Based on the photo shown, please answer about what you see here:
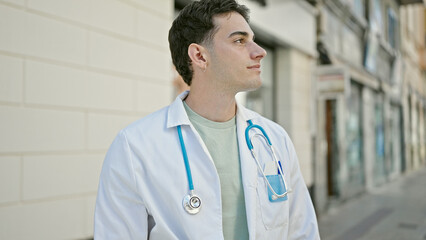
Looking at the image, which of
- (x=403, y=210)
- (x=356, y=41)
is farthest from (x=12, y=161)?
(x=356, y=41)

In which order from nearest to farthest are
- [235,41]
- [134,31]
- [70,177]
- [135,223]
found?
[135,223]
[235,41]
[70,177]
[134,31]

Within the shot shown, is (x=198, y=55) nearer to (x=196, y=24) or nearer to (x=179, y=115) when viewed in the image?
(x=196, y=24)

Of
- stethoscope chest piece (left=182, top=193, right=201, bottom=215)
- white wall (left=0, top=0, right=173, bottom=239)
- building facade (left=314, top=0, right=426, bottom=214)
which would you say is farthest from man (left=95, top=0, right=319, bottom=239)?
building facade (left=314, top=0, right=426, bottom=214)

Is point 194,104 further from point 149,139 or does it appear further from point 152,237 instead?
point 152,237

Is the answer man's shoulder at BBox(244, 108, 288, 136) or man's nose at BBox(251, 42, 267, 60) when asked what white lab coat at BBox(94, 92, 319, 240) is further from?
man's nose at BBox(251, 42, 267, 60)

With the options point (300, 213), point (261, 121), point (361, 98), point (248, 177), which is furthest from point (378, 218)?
point (248, 177)

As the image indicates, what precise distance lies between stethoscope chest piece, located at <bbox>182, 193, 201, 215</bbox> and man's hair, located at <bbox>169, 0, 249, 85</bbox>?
571mm

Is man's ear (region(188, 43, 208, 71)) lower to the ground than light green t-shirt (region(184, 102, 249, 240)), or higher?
higher

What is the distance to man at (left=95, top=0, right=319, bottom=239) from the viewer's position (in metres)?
1.43

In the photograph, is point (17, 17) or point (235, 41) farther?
point (17, 17)

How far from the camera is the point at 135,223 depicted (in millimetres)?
1438

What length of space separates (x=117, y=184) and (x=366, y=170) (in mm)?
12082

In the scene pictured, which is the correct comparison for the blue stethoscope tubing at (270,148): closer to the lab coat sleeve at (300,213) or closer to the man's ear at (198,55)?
the lab coat sleeve at (300,213)

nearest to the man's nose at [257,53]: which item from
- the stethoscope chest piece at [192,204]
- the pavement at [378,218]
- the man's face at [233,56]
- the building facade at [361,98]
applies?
the man's face at [233,56]
